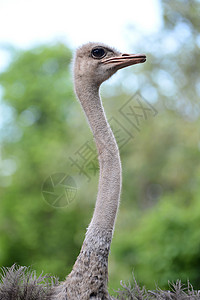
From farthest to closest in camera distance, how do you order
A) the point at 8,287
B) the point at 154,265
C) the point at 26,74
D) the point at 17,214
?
1. the point at 26,74
2. the point at 17,214
3. the point at 154,265
4. the point at 8,287

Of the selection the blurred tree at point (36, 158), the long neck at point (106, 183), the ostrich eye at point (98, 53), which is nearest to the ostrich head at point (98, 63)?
the ostrich eye at point (98, 53)

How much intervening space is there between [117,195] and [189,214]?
346 inches

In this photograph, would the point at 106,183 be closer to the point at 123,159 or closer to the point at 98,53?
the point at 98,53

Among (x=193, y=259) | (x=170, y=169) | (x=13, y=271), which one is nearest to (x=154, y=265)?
(x=193, y=259)

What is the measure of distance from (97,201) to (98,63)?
952 millimetres

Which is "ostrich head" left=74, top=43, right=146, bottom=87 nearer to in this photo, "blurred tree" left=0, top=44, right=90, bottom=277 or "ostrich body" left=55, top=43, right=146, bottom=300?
"ostrich body" left=55, top=43, right=146, bottom=300

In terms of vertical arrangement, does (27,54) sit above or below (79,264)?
above

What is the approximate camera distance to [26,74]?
26.8 m

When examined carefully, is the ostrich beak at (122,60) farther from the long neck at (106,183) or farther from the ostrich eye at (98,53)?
the long neck at (106,183)

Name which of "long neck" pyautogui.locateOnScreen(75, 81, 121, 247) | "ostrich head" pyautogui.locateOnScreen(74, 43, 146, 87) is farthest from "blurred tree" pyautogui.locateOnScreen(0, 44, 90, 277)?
"long neck" pyautogui.locateOnScreen(75, 81, 121, 247)

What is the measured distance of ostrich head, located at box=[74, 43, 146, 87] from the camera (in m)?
3.48

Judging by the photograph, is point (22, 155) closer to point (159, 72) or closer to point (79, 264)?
point (159, 72)

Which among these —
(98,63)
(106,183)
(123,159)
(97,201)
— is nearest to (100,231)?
(97,201)

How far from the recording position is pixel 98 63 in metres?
3.50
